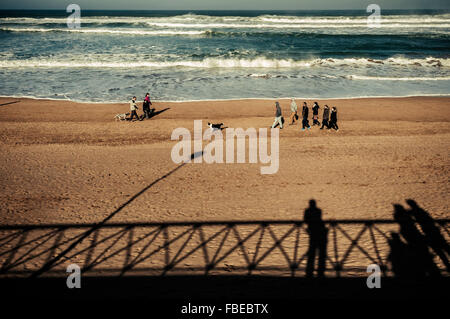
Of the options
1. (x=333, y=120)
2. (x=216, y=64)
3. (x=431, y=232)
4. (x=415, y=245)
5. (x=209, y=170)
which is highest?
(x=216, y=64)

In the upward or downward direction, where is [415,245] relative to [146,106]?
downward

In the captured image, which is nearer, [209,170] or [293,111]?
[209,170]

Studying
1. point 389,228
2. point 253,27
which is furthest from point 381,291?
point 253,27

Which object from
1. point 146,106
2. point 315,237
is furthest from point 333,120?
point 146,106

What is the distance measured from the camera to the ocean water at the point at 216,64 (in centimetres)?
2266

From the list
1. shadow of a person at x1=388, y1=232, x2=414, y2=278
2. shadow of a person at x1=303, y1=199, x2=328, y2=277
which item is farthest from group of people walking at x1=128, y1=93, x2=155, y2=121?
shadow of a person at x1=388, y1=232, x2=414, y2=278

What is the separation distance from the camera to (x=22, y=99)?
20047mm

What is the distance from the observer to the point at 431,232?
749cm

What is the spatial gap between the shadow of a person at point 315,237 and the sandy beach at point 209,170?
0.24 m

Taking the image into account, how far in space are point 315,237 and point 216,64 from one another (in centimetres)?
2754

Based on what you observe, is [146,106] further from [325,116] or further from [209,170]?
[325,116]

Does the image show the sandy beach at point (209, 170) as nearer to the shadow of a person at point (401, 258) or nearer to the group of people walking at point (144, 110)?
the group of people walking at point (144, 110)

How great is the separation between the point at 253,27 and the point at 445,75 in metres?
39.1

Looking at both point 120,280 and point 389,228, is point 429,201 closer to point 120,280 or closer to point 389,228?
point 389,228
